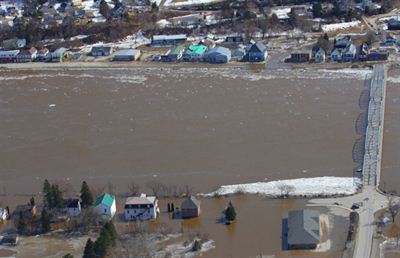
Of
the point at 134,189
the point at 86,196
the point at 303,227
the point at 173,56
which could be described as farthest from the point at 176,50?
the point at 303,227

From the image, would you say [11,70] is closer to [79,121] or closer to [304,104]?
[79,121]

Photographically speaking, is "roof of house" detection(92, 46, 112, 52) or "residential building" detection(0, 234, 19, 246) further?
"roof of house" detection(92, 46, 112, 52)

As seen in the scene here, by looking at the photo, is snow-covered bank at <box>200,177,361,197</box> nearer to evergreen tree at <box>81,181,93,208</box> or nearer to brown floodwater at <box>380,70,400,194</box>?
brown floodwater at <box>380,70,400,194</box>

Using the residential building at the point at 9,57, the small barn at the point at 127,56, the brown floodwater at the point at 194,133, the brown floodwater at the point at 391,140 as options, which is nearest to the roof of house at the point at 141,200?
the brown floodwater at the point at 194,133

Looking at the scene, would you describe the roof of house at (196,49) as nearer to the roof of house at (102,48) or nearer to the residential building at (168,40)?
the residential building at (168,40)

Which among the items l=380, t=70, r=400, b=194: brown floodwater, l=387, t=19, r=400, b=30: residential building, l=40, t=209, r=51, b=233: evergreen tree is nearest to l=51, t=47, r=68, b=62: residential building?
l=380, t=70, r=400, b=194: brown floodwater

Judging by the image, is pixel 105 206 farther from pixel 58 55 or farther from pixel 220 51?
pixel 58 55
